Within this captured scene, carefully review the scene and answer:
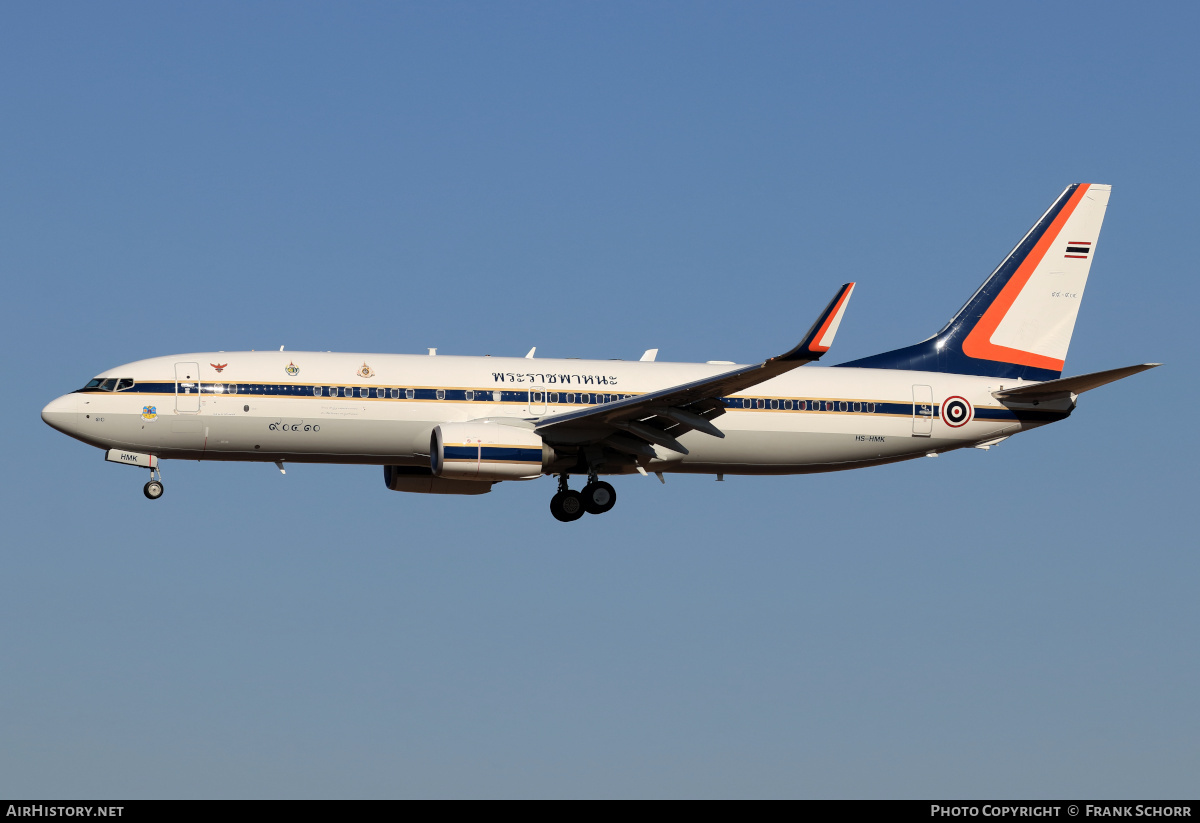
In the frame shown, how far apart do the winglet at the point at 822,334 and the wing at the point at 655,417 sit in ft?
2.34

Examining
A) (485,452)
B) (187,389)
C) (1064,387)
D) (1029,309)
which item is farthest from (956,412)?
(187,389)

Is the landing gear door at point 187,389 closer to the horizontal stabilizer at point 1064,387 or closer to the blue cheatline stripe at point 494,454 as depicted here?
the blue cheatline stripe at point 494,454

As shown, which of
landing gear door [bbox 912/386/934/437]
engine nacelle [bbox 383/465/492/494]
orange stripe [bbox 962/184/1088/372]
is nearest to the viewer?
engine nacelle [bbox 383/465/492/494]

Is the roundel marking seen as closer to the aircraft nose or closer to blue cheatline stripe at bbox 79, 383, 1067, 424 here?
blue cheatline stripe at bbox 79, 383, 1067, 424

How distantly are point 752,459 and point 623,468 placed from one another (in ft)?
13.4

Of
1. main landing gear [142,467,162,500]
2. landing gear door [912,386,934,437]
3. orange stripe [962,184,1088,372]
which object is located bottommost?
main landing gear [142,467,162,500]

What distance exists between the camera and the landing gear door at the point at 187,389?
141 ft

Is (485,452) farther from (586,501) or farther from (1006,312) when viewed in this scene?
(1006,312)

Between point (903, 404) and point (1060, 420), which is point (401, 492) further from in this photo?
point (1060, 420)

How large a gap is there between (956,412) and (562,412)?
43.2 feet

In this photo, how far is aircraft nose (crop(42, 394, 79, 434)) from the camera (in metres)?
43.1

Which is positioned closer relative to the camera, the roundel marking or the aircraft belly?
the aircraft belly

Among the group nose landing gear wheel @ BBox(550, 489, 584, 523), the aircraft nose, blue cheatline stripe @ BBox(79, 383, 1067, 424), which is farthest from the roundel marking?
the aircraft nose

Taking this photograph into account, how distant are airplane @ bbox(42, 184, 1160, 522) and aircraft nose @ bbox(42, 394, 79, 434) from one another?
6 cm
